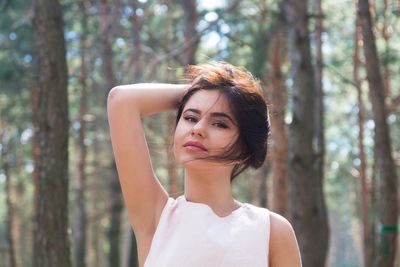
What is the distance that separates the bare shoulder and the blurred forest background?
0.36 metres

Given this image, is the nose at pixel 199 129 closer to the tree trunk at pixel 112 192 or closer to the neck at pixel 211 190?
the neck at pixel 211 190

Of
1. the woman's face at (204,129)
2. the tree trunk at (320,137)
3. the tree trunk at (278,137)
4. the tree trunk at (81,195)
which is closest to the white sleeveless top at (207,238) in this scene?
the woman's face at (204,129)

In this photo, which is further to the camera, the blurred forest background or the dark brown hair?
the blurred forest background

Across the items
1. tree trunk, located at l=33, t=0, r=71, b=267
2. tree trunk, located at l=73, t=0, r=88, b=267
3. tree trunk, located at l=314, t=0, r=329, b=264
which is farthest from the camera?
tree trunk, located at l=73, t=0, r=88, b=267

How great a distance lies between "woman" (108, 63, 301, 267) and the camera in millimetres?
2146

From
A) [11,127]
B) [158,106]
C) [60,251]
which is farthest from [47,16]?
[11,127]

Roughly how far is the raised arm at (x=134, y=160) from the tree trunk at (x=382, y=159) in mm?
8419

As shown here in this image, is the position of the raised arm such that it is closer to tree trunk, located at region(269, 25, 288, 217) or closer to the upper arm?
the upper arm

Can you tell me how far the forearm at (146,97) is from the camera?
7.52 ft

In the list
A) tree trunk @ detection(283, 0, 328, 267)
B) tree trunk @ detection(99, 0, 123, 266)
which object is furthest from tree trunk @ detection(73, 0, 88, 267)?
tree trunk @ detection(283, 0, 328, 267)

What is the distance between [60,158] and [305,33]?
3.76 meters

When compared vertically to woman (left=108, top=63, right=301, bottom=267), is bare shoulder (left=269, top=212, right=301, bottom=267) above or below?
below

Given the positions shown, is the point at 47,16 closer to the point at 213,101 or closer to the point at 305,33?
the point at 305,33

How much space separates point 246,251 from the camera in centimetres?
210
